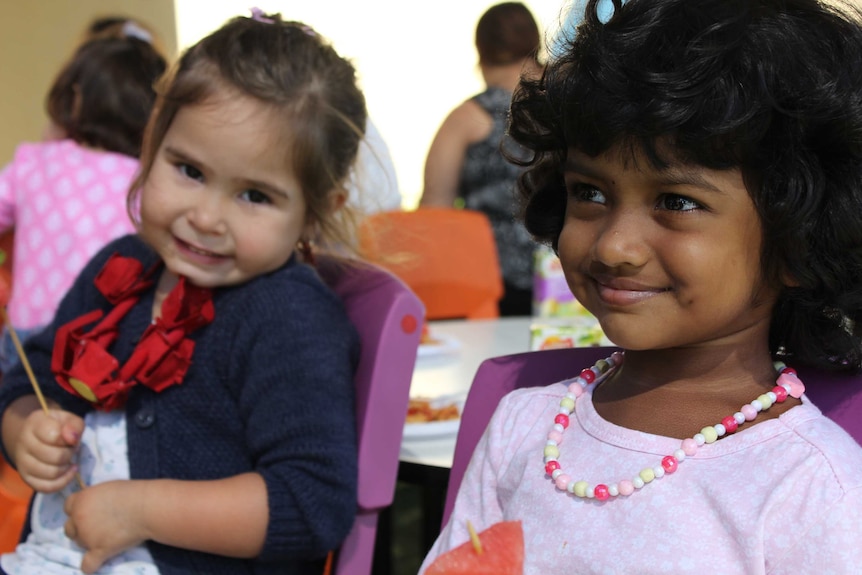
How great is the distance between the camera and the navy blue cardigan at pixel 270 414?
1399mm

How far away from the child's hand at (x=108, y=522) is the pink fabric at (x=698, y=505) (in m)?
0.48

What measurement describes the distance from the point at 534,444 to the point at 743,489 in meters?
0.27

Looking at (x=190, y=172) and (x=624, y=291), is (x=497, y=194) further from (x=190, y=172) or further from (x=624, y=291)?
(x=624, y=291)

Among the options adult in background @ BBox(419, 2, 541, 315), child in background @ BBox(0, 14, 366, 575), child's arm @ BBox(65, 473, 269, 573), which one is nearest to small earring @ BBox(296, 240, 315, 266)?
child in background @ BBox(0, 14, 366, 575)

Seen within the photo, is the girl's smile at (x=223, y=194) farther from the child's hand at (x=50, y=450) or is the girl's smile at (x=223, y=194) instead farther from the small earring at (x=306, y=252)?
the child's hand at (x=50, y=450)

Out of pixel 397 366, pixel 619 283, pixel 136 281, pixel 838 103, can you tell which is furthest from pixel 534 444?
pixel 136 281

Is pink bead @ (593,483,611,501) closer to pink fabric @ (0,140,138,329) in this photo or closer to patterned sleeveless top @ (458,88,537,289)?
pink fabric @ (0,140,138,329)

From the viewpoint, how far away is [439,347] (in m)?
2.14

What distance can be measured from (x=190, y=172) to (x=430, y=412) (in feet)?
1.86

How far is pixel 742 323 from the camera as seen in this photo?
1.07 m

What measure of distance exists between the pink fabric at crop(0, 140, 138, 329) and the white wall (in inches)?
161

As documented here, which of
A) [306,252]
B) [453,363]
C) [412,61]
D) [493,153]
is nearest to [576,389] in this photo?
[306,252]

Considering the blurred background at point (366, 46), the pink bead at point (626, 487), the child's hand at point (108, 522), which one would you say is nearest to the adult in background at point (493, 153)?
the blurred background at point (366, 46)

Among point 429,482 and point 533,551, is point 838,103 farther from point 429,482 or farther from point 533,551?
point 429,482
